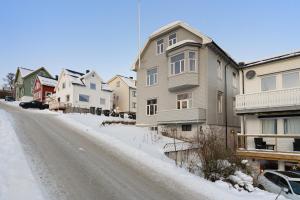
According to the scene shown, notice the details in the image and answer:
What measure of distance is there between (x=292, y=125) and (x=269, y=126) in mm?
1641

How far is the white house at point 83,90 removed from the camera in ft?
161

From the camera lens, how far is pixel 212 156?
1418cm

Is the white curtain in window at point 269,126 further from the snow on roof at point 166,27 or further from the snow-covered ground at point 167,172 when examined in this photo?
the snow on roof at point 166,27

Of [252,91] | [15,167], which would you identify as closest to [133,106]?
[252,91]

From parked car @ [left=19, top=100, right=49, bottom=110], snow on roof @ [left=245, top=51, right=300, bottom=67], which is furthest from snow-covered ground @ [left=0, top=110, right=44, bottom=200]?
parked car @ [left=19, top=100, right=49, bottom=110]

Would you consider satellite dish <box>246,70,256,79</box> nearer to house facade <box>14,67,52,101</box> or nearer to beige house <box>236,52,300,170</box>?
beige house <box>236,52,300,170</box>

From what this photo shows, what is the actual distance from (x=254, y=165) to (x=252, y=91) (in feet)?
20.4

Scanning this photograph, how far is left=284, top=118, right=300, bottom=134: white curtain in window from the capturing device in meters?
19.1

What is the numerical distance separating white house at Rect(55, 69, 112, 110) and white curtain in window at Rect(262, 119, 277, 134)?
34063 millimetres

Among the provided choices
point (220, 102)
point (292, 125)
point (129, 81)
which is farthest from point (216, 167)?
point (129, 81)

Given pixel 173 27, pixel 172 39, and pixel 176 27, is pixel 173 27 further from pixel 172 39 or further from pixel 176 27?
pixel 172 39

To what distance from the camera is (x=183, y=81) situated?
26188mm

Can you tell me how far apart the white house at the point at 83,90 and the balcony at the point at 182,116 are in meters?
24.5

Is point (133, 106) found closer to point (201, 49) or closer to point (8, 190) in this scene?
point (201, 49)
